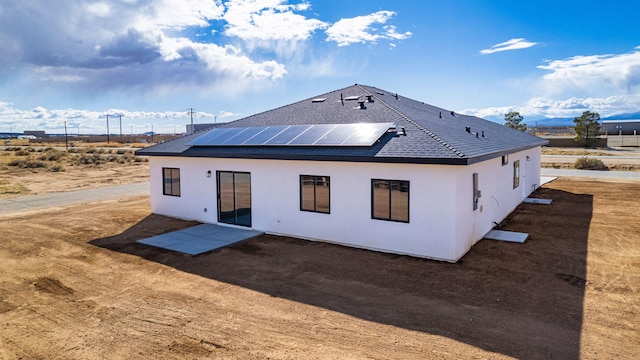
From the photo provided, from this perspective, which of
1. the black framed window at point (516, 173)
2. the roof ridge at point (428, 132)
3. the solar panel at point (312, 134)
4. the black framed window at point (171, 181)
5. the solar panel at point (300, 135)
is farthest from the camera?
the black framed window at point (516, 173)

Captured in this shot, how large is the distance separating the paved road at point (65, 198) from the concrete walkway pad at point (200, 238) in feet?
30.8

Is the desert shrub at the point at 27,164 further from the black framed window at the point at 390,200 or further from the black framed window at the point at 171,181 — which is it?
the black framed window at the point at 390,200

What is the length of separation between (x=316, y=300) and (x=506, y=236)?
24.6ft

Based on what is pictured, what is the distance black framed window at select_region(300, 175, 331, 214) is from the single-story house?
0.10 feet

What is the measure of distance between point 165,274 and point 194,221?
19.5 ft

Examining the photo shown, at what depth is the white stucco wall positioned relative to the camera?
10.3 meters

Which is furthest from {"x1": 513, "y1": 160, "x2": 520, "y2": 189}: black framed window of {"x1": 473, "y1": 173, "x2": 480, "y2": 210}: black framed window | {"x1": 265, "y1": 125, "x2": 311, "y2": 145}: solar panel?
{"x1": 265, "y1": 125, "x2": 311, "y2": 145}: solar panel

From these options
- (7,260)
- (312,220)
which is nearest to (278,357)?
(312,220)

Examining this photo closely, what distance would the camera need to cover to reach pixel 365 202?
11406 millimetres

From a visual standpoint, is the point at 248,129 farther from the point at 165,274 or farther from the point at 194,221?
the point at 165,274

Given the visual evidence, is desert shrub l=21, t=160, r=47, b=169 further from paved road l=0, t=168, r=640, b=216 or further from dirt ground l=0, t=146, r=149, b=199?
paved road l=0, t=168, r=640, b=216

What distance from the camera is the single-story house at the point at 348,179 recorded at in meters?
10.5

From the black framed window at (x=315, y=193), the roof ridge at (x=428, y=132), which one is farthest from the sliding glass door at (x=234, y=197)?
the roof ridge at (x=428, y=132)

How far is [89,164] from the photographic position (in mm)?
40906
